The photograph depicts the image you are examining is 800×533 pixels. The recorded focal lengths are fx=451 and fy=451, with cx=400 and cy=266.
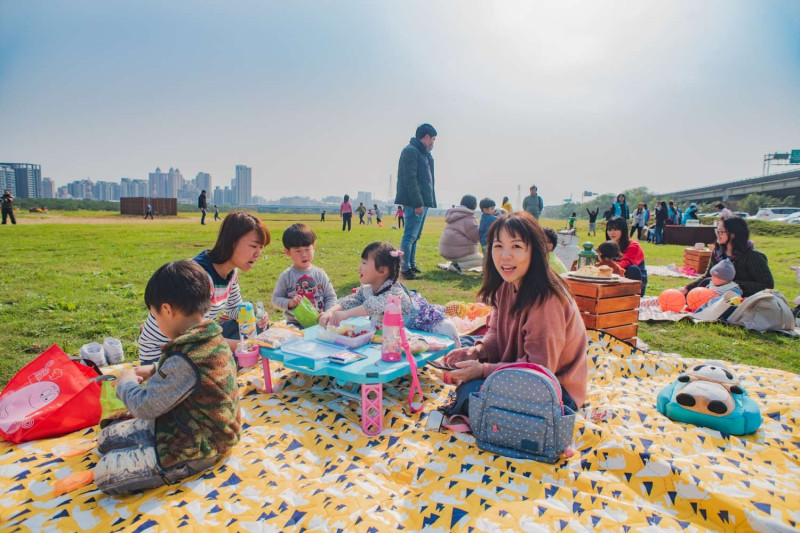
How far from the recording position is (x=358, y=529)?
2.26 metres

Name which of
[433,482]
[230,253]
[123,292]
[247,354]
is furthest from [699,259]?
[123,292]

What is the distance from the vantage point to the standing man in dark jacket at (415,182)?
923cm

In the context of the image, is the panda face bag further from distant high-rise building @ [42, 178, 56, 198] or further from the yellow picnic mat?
distant high-rise building @ [42, 178, 56, 198]

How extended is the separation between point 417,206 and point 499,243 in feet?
20.3

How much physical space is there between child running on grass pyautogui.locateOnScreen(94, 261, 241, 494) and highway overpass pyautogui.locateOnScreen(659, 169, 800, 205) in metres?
66.5

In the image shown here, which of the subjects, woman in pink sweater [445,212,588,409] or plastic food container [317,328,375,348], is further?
plastic food container [317,328,375,348]

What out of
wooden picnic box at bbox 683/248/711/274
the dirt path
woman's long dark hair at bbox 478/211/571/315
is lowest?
the dirt path

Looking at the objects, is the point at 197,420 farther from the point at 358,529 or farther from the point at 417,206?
the point at 417,206

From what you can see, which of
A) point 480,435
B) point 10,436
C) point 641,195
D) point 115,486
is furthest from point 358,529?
point 641,195

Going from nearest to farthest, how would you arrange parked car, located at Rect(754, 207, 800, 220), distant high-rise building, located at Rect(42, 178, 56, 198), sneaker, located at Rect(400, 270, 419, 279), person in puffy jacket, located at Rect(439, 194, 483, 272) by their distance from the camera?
1. sneaker, located at Rect(400, 270, 419, 279)
2. person in puffy jacket, located at Rect(439, 194, 483, 272)
3. parked car, located at Rect(754, 207, 800, 220)
4. distant high-rise building, located at Rect(42, 178, 56, 198)

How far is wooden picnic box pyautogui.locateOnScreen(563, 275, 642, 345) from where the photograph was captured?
5.03 metres

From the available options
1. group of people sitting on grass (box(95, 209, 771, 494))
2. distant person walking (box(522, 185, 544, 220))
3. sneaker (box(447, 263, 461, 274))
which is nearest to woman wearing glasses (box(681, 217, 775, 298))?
group of people sitting on grass (box(95, 209, 771, 494))

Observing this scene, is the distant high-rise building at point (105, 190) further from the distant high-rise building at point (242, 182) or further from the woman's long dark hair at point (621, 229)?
the woman's long dark hair at point (621, 229)

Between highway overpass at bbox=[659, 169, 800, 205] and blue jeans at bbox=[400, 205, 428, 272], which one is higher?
highway overpass at bbox=[659, 169, 800, 205]
